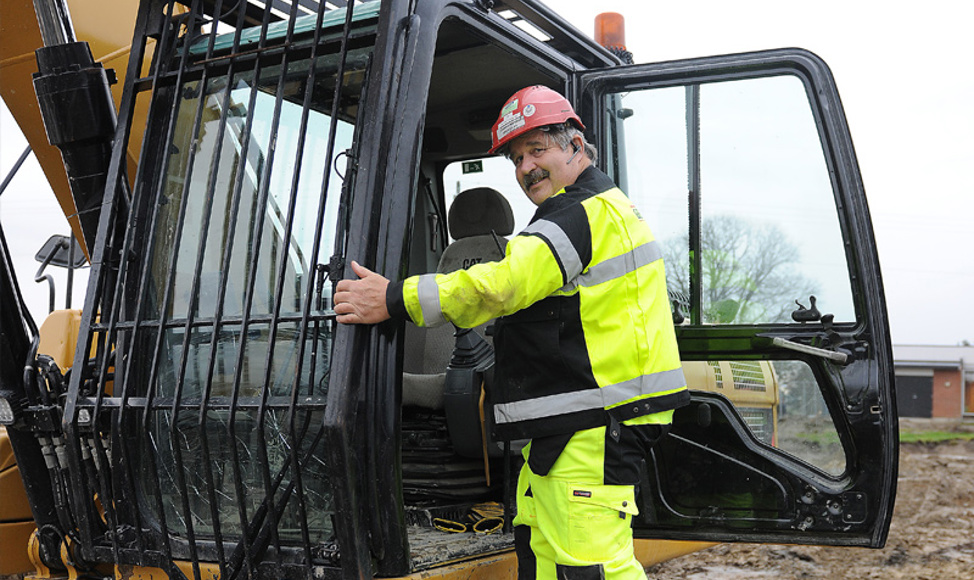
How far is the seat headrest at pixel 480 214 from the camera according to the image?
13.8 feet

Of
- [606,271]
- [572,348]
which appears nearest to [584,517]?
[572,348]

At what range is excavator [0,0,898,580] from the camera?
2.47m

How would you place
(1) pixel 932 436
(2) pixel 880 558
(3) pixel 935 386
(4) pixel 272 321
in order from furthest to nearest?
1. (3) pixel 935 386
2. (1) pixel 932 436
3. (2) pixel 880 558
4. (4) pixel 272 321

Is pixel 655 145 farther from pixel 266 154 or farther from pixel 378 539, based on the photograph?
pixel 378 539

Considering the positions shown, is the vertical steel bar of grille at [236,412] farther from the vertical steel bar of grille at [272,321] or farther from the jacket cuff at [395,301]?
the jacket cuff at [395,301]

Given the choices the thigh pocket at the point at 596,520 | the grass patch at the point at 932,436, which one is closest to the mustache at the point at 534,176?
the thigh pocket at the point at 596,520

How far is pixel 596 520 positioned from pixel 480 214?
2117 mm

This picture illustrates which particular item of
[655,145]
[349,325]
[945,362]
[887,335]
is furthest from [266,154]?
[945,362]

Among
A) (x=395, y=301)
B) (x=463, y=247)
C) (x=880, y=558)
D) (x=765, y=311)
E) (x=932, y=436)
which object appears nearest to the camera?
(x=395, y=301)

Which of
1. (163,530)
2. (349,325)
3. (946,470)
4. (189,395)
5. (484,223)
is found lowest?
(946,470)

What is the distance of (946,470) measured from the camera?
1273 cm

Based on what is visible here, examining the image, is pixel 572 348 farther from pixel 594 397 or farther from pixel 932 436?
pixel 932 436

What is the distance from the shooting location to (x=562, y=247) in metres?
2.40

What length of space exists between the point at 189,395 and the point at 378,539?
76 centimetres
